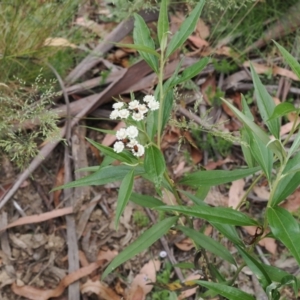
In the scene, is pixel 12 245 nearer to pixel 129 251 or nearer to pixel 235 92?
pixel 129 251

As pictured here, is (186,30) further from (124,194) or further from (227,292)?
(227,292)

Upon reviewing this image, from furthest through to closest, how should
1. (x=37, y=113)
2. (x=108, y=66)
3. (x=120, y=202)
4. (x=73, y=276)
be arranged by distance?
(x=108, y=66)
(x=73, y=276)
(x=37, y=113)
(x=120, y=202)

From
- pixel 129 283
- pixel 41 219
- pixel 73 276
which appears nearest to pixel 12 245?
pixel 41 219

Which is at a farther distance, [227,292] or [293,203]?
[293,203]

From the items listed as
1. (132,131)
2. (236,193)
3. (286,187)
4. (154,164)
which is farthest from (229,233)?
(236,193)

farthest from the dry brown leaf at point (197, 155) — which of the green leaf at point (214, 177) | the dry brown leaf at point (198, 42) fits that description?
the green leaf at point (214, 177)

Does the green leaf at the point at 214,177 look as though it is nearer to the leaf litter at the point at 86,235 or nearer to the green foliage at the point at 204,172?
the green foliage at the point at 204,172

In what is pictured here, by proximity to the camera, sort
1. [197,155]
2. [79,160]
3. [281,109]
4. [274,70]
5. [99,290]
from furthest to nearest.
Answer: [274,70] < [197,155] < [79,160] < [99,290] < [281,109]
